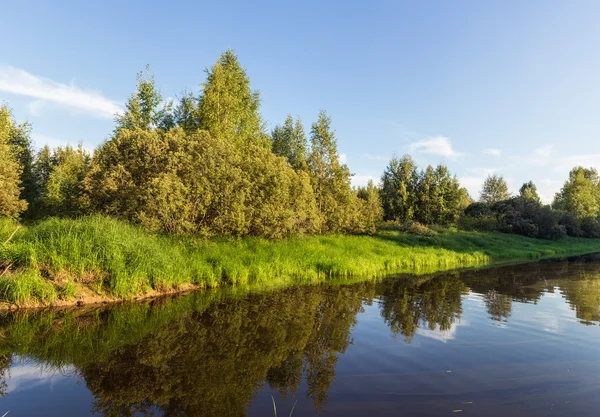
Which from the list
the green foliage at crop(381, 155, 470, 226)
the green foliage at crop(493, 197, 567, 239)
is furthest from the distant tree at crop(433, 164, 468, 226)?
the green foliage at crop(493, 197, 567, 239)

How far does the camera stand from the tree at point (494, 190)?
9569 cm

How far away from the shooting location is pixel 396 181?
171ft

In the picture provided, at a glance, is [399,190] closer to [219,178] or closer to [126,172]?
[219,178]

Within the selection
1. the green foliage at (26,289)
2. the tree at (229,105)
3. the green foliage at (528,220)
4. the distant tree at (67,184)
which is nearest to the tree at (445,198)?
the green foliage at (528,220)

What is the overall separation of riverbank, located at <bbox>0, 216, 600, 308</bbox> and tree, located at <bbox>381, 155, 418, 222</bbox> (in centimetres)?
1925

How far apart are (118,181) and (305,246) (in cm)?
1313

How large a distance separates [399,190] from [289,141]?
17.7 metres

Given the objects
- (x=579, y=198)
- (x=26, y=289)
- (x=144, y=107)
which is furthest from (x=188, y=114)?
(x=579, y=198)

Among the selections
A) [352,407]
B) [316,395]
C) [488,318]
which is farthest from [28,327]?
[488,318]

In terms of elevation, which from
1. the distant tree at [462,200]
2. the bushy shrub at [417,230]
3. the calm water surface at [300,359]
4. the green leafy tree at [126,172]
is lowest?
the calm water surface at [300,359]

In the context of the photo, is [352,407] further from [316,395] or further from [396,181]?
[396,181]

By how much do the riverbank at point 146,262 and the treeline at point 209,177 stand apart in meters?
1.57

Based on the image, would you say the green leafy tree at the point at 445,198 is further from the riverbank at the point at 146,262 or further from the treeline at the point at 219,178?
the riverbank at the point at 146,262

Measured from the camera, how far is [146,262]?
15.0 m
